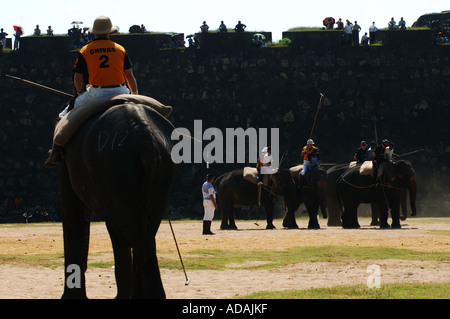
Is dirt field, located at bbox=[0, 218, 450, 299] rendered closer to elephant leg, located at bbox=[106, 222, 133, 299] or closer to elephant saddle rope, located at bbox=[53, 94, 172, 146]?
elephant leg, located at bbox=[106, 222, 133, 299]

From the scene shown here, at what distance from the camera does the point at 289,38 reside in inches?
1730

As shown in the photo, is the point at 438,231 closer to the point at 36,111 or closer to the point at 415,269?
the point at 415,269

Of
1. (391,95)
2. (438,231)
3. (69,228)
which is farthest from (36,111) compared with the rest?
(69,228)

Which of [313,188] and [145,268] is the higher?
[145,268]

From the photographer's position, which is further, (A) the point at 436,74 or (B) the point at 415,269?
(A) the point at 436,74

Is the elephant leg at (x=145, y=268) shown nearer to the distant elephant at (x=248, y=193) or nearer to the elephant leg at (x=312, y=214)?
the elephant leg at (x=312, y=214)

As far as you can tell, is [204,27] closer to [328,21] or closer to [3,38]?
[328,21]

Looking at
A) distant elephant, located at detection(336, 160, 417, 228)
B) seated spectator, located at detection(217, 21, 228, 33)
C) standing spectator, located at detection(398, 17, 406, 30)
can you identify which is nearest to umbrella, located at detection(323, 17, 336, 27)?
standing spectator, located at detection(398, 17, 406, 30)

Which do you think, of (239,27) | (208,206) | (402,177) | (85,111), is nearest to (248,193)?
(208,206)

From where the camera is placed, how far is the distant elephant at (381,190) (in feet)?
90.2

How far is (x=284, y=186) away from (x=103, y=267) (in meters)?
15.4

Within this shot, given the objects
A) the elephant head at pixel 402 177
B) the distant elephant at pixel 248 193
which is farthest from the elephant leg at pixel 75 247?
the distant elephant at pixel 248 193

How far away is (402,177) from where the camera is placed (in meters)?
27.5

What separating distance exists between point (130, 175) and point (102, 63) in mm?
2012
